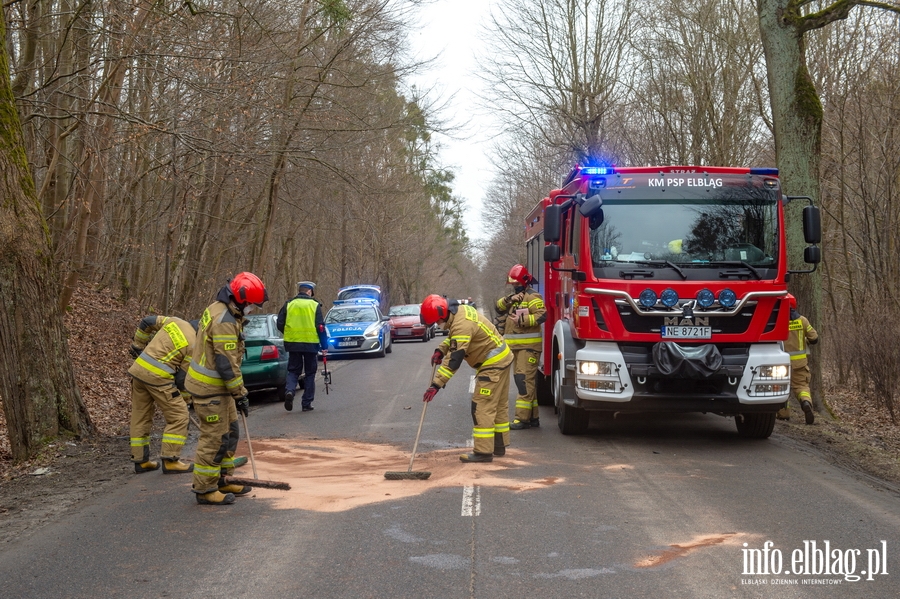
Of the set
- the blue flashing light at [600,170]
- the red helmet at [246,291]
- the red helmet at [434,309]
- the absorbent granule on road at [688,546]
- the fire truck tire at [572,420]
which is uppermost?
the blue flashing light at [600,170]

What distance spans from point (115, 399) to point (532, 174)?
93.4ft

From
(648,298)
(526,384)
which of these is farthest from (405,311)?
(648,298)

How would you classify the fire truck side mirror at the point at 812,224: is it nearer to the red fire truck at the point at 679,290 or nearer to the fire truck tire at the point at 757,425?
the red fire truck at the point at 679,290

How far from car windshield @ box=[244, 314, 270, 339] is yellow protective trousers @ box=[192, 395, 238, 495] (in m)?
7.14

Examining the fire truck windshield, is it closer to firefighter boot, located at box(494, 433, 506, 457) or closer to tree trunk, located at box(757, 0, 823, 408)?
firefighter boot, located at box(494, 433, 506, 457)

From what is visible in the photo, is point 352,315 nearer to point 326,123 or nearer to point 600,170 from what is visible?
point 326,123

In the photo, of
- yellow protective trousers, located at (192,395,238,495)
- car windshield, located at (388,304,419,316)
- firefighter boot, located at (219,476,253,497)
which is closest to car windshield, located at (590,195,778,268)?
yellow protective trousers, located at (192,395,238,495)

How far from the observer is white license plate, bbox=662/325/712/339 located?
9.01m

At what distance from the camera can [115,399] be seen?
47.3ft

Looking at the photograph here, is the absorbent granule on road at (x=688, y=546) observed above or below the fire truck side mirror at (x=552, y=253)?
below

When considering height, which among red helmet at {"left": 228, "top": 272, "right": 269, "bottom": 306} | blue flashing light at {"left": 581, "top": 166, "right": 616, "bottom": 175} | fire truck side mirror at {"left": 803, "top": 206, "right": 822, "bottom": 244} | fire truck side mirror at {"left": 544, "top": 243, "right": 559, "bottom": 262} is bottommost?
red helmet at {"left": 228, "top": 272, "right": 269, "bottom": 306}

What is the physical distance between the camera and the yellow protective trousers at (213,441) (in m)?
7.05

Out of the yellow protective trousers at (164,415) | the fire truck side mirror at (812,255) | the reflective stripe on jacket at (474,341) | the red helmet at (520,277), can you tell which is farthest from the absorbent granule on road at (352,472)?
the fire truck side mirror at (812,255)

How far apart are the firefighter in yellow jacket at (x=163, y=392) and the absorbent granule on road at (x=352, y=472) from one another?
30.4 inches
